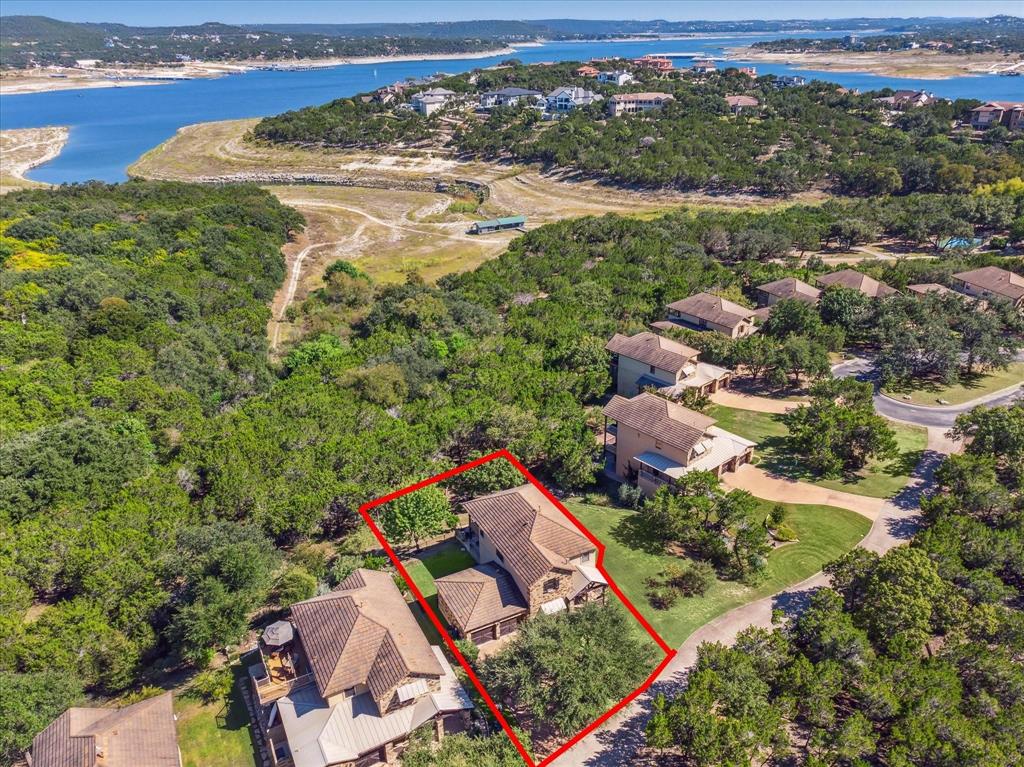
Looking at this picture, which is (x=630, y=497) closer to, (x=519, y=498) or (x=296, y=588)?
(x=519, y=498)

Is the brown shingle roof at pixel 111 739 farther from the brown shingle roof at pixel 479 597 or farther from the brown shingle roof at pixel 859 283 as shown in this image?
the brown shingle roof at pixel 859 283

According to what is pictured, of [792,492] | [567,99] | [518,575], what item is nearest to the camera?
[518,575]

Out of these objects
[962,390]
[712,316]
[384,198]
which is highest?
[384,198]

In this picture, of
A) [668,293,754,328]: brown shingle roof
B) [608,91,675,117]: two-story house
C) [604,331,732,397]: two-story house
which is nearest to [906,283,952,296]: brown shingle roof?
[668,293,754,328]: brown shingle roof

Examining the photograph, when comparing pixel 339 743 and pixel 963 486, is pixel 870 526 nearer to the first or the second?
pixel 963 486

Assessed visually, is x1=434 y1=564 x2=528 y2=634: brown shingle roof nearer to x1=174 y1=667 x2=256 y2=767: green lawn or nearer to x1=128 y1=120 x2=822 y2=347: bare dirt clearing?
x1=174 y1=667 x2=256 y2=767: green lawn

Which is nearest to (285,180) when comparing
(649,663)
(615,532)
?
(615,532)

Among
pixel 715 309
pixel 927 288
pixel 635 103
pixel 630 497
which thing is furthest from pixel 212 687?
pixel 635 103
